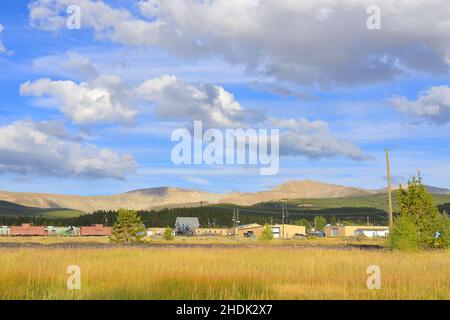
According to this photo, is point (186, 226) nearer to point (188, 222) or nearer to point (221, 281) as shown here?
point (188, 222)

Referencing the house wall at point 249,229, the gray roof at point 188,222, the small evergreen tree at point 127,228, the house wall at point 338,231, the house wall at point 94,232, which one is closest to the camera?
the small evergreen tree at point 127,228

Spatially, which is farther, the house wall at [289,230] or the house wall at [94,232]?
the house wall at [289,230]

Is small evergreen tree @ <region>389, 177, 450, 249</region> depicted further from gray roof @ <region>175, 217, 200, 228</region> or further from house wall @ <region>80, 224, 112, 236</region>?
gray roof @ <region>175, 217, 200, 228</region>

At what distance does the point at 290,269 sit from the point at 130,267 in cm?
573

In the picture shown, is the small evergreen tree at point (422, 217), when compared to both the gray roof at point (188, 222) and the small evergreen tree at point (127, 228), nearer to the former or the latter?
the small evergreen tree at point (127, 228)

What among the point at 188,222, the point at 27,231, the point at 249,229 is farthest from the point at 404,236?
the point at 188,222

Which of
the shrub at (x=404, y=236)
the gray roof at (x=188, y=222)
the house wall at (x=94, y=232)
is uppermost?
the gray roof at (x=188, y=222)

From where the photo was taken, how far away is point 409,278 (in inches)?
644

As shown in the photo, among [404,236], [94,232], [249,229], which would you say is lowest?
[94,232]

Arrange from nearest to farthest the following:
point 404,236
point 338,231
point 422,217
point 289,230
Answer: point 404,236 < point 422,217 < point 338,231 < point 289,230

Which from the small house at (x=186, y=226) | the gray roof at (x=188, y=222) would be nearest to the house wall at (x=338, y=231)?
the small house at (x=186, y=226)

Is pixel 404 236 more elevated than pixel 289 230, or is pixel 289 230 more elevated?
pixel 404 236

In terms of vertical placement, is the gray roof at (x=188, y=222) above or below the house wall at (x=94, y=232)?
above

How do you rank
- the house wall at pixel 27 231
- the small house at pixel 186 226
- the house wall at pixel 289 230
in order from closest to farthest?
the house wall at pixel 27 231 → the house wall at pixel 289 230 → the small house at pixel 186 226
